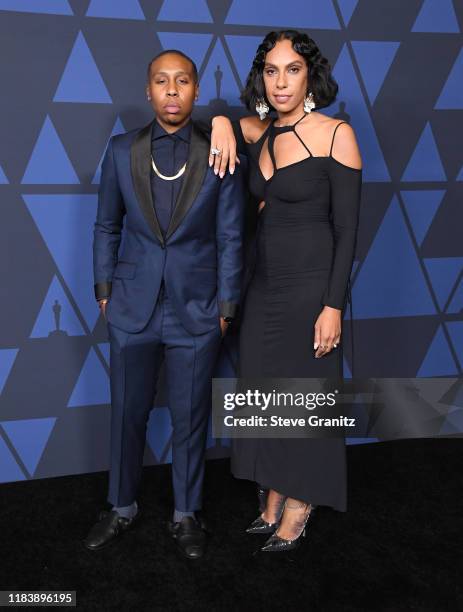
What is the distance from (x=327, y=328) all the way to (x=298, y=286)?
198 millimetres

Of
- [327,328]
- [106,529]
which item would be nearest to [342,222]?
[327,328]

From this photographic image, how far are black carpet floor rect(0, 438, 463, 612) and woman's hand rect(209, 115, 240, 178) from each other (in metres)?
1.45

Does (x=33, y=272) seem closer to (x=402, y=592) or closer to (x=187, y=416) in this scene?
(x=187, y=416)

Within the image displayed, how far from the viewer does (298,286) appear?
2.39 metres

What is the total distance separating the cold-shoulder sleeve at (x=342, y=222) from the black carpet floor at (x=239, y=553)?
991mm

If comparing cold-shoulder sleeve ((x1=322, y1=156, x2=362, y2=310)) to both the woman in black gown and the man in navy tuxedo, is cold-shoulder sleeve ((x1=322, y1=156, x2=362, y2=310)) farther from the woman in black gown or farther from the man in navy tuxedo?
the man in navy tuxedo

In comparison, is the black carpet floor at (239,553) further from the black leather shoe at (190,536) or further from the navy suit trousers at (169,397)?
the navy suit trousers at (169,397)

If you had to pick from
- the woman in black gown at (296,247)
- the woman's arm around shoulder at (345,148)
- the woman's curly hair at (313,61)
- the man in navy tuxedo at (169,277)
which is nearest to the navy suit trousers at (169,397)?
the man in navy tuxedo at (169,277)

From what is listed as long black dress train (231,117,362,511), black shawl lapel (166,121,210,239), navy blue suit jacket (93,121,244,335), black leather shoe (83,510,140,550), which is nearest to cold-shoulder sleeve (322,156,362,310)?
long black dress train (231,117,362,511)

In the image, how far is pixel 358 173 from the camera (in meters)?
2.25

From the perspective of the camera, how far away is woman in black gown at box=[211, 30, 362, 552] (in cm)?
227

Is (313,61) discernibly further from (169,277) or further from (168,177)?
(169,277)

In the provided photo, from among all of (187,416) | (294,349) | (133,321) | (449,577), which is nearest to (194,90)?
(133,321)

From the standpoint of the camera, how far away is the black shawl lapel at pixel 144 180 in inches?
90.0
